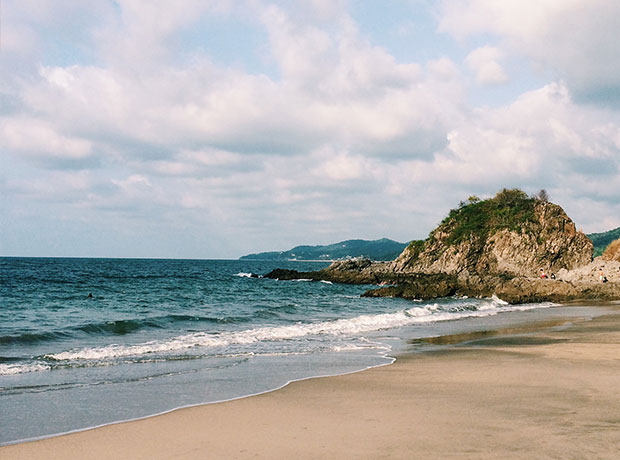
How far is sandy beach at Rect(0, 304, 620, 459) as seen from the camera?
18.8 feet

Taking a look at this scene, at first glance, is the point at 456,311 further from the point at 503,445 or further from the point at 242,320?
the point at 503,445

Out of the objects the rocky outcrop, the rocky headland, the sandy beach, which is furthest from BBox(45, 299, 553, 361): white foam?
the rocky outcrop

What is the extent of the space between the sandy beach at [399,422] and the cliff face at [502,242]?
48791 mm

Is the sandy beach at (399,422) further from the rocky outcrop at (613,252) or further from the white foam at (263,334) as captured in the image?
the rocky outcrop at (613,252)

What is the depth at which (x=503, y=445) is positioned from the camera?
18.7 feet

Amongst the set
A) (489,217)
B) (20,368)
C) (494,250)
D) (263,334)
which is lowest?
Result: (263,334)

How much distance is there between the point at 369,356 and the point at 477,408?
6639mm

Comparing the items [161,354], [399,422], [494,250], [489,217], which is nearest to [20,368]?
[161,354]

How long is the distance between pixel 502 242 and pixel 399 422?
205 feet

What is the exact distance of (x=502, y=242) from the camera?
213 feet

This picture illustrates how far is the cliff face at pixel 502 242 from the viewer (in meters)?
61.1

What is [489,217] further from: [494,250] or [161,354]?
[161,354]

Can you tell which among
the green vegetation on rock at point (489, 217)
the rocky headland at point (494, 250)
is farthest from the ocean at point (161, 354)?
the green vegetation on rock at point (489, 217)

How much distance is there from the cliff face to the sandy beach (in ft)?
160
